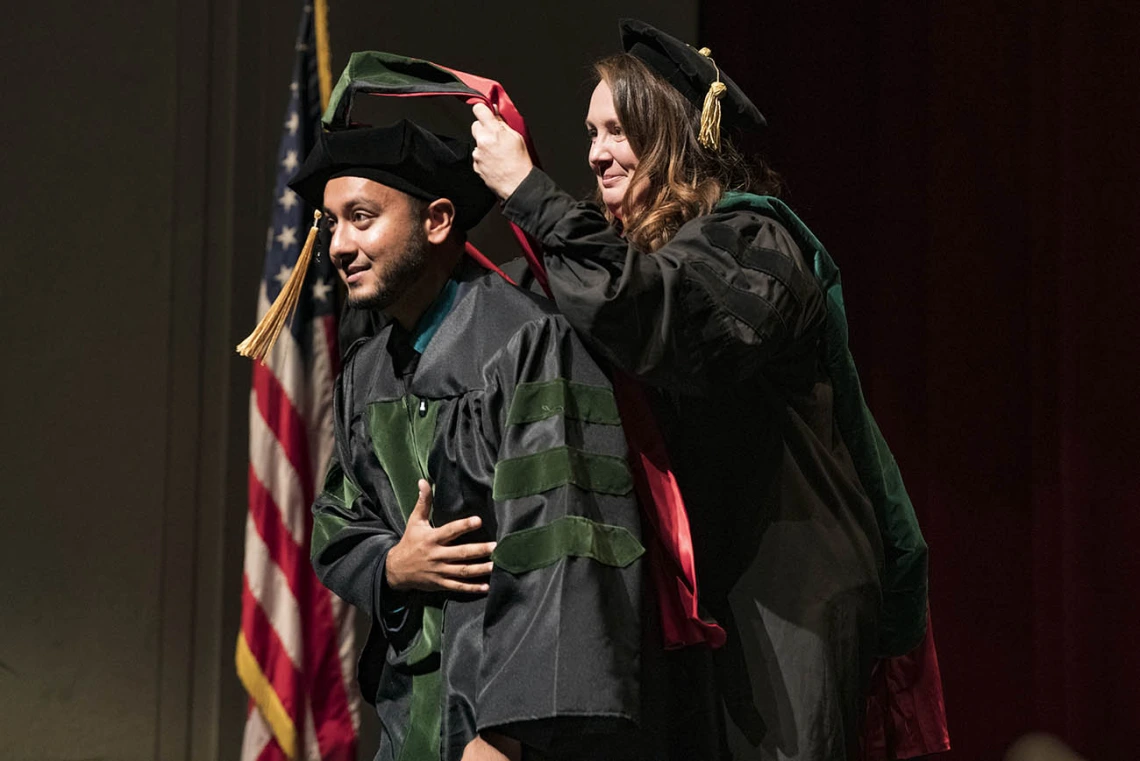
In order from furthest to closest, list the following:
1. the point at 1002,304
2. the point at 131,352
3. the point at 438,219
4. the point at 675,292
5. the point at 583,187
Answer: the point at 583,187 → the point at 131,352 → the point at 1002,304 → the point at 438,219 → the point at 675,292

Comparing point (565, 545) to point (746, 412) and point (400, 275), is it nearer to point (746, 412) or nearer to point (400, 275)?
point (746, 412)

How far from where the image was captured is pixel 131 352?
3535mm

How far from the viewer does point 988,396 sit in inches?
121

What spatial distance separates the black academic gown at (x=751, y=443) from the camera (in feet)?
5.88

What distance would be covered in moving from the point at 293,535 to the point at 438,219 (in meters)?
1.30

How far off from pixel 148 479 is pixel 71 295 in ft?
1.72

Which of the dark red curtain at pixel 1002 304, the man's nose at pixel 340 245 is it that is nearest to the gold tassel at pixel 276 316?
the man's nose at pixel 340 245

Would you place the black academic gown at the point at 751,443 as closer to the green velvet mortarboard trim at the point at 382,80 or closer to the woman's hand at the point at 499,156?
the woman's hand at the point at 499,156

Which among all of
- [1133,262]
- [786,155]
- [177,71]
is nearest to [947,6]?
[786,155]

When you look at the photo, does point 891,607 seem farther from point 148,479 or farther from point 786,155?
point 148,479

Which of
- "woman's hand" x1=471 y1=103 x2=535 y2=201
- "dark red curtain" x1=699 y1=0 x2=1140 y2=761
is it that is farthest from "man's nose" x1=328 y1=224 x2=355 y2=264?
"dark red curtain" x1=699 y1=0 x2=1140 y2=761

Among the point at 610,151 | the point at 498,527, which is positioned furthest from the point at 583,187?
the point at 498,527

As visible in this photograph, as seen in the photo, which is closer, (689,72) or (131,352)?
(689,72)

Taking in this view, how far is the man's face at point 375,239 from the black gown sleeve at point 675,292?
20 cm
